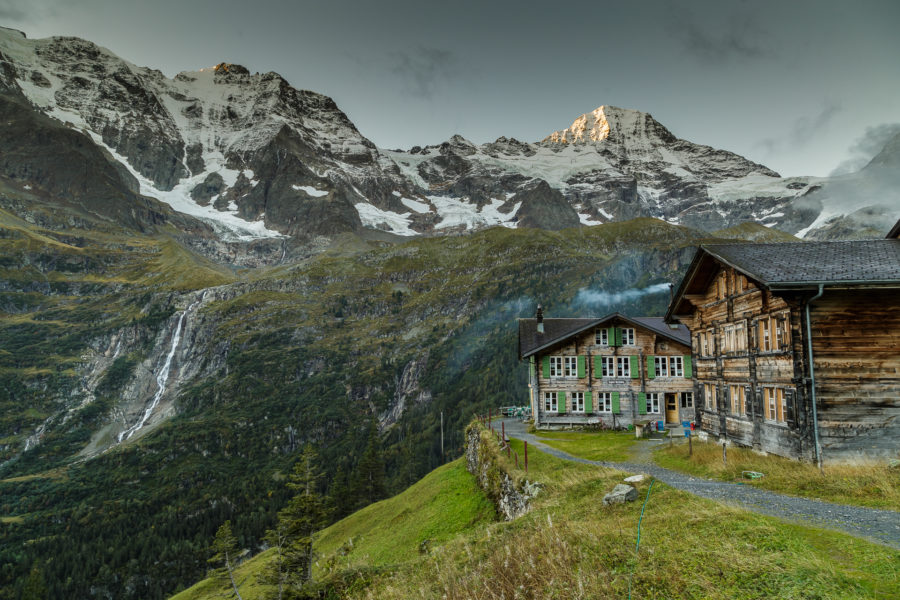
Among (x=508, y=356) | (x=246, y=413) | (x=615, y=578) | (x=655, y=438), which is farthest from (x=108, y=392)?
(x=615, y=578)

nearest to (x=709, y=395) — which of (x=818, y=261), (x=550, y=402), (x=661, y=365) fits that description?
(x=818, y=261)

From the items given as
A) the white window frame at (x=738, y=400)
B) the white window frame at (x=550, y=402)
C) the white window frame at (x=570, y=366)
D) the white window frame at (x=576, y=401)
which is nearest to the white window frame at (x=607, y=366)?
the white window frame at (x=570, y=366)

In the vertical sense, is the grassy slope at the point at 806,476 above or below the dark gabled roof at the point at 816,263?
below

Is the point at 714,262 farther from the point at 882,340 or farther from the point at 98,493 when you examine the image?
the point at 98,493

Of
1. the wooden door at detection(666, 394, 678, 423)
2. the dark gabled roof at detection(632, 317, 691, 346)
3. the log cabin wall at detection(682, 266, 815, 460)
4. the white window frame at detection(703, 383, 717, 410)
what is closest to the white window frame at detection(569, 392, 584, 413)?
the wooden door at detection(666, 394, 678, 423)

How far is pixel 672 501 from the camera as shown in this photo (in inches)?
452

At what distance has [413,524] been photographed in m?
29.2

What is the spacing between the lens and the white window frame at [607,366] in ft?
129

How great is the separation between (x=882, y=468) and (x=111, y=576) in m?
130

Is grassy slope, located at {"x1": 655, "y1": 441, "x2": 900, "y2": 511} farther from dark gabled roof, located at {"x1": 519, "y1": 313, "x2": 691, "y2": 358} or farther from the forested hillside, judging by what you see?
the forested hillside

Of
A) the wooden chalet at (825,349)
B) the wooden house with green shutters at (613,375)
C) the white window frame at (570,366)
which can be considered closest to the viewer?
the wooden chalet at (825,349)

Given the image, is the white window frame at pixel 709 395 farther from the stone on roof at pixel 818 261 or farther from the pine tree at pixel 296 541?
the pine tree at pixel 296 541

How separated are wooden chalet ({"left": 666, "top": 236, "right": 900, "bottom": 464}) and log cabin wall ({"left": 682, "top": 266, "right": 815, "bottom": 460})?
0.05 metres

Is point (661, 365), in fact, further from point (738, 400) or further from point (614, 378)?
point (738, 400)
